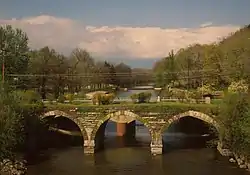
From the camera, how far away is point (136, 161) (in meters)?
34.8

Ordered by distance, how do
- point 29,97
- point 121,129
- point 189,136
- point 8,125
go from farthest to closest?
1. point 121,129
2. point 189,136
3. point 29,97
4. point 8,125

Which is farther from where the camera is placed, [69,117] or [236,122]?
[69,117]

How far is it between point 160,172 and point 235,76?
22211 millimetres

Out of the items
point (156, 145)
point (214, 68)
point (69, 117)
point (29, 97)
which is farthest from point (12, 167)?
point (214, 68)

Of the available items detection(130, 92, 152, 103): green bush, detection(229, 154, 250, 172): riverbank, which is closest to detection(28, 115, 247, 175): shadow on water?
detection(229, 154, 250, 172): riverbank

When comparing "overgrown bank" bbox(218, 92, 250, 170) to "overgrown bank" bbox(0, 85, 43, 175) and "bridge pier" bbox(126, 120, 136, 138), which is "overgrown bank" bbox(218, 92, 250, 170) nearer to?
"bridge pier" bbox(126, 120, 136, 138)

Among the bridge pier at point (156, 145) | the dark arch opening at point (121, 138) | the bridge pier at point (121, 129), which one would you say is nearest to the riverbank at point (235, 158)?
the bridge pier at point (156, 145)

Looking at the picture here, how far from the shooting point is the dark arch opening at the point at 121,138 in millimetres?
40125

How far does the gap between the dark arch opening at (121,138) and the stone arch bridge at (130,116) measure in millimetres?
991

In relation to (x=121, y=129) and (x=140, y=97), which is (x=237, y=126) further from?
(x=121, y=129)

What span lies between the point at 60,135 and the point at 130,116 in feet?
35.3

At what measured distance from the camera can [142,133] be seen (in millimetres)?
49312

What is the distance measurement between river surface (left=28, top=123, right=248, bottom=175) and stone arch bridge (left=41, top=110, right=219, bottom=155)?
115 cm

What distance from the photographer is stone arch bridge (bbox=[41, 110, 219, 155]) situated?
120 feet
